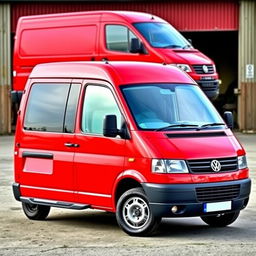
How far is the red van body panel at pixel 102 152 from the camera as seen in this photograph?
446 inches

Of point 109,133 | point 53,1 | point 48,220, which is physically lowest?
point 48,220

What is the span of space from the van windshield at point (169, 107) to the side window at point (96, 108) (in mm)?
207

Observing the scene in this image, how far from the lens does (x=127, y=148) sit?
11.5m

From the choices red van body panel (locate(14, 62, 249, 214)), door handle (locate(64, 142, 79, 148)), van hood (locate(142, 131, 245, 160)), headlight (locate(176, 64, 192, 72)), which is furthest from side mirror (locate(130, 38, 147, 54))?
van hood (locate(142, 131, 245, 160))

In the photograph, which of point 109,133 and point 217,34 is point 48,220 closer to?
point 109,133

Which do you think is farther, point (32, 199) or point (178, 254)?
point (32, 199)

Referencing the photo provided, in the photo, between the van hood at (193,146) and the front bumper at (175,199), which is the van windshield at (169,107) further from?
the front bumper at (175,199)

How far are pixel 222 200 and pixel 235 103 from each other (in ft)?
77.5

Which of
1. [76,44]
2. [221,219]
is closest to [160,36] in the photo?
[76,44]

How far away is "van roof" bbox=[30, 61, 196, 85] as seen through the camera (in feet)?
39.7

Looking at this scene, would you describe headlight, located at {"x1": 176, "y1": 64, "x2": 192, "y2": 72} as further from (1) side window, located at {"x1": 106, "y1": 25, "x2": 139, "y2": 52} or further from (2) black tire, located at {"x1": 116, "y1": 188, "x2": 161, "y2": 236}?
(2) black tire, located at {"x1": 116, "y1": 188, "x2": 161, "y2": 236}

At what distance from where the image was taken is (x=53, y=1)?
Result: 30.8 metres

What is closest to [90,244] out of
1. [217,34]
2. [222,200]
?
[222,200]

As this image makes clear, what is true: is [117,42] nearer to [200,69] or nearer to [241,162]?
[200,69]
